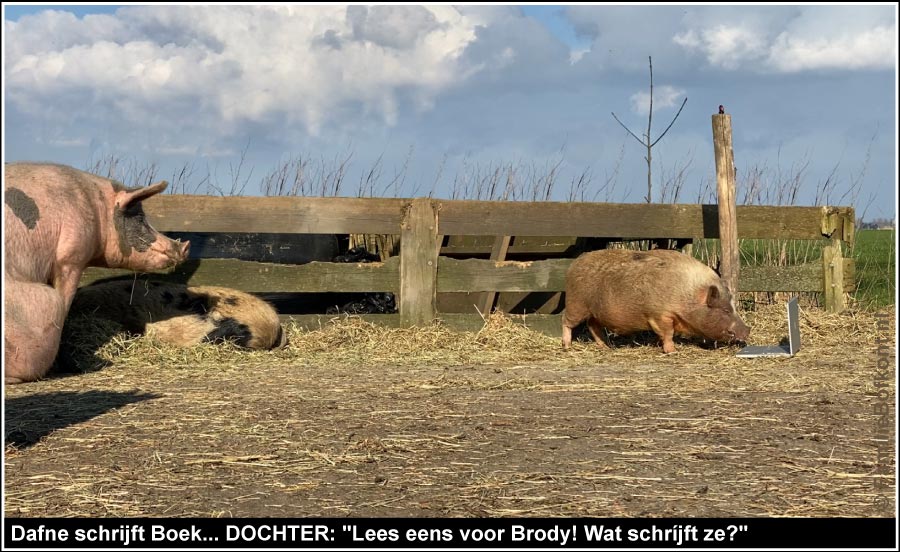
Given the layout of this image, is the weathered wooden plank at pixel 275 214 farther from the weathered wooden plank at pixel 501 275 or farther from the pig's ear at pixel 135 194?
the pig's ear at pixel 135 194

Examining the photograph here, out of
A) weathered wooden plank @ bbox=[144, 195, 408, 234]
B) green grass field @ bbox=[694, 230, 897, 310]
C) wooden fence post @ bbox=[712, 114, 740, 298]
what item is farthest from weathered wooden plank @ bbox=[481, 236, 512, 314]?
green grass field @ bbox=[694, 230, 897, 310]

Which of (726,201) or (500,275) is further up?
(726,201)

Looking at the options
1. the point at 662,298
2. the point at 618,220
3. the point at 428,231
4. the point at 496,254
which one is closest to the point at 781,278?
the point at 618,220

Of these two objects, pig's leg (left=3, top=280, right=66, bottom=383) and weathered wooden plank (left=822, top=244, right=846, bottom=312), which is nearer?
pig's leg (left=3, top=280, right=66, bottom=383)

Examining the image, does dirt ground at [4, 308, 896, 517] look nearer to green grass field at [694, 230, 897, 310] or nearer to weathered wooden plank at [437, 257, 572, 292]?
weathered wooden plank at [437, 257, 572, 292]

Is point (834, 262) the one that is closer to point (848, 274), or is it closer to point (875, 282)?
point (848, 274)

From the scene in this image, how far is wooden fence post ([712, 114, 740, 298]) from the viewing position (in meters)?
10.1

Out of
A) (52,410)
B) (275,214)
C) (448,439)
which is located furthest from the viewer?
(275,214)

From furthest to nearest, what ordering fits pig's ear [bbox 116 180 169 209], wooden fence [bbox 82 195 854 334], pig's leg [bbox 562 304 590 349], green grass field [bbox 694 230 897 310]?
green grass field [bbox 694 230 897 310] → wooden fence [bbox 82 195 854 334] → pig's leg [bbox 562 304 590 349] → pig's ear [bbox 116 180 169 209]

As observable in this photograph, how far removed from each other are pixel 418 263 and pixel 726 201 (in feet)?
10.2

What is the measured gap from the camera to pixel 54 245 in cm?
766

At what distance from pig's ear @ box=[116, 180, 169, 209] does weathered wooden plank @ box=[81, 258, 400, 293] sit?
1262 mm

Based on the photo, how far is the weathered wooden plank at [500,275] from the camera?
9992mm

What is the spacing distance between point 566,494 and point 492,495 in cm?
30
